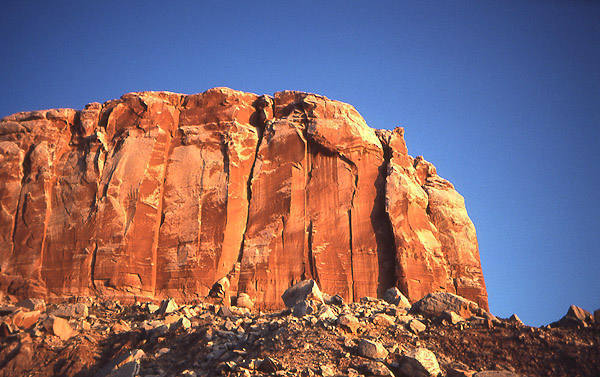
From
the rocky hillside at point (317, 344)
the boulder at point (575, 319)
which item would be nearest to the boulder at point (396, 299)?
the rocky hillside at point (317, 344)

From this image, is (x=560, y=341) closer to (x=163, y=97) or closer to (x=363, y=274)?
(x=363, y=274)

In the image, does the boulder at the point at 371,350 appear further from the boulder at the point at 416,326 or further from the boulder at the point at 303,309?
the boulder at the point at 303,309

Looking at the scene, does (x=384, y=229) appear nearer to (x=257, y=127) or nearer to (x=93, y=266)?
(x=257, y=127)

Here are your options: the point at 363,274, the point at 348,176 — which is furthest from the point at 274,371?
the point at 348,176

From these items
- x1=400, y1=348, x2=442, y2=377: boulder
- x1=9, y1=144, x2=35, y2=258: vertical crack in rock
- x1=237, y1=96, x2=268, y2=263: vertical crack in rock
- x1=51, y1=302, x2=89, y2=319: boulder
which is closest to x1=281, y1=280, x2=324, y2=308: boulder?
x1=400, y1=348, x2=442, y2=377: boulder

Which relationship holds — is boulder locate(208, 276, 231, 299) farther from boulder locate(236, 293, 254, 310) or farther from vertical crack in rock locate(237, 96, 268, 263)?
vertical crack in rock locate(237, 96, 268, 263)

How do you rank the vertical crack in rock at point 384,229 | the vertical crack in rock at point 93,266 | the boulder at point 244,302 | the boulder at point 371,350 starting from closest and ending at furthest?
the boulder at point 371,350 < the boulder at point 244,302 < the vertical crack in rock at point 93,266 < the vertical crack in rock at point 384,229

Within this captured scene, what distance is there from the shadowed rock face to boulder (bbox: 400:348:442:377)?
1235cm

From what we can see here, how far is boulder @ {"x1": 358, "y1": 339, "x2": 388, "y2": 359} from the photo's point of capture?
36.8ft

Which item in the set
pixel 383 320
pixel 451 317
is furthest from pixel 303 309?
pixel 451 317

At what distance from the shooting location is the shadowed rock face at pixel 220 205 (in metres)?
24.1

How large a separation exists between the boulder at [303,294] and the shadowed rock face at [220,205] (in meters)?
5.58

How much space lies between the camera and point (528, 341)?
1237cm

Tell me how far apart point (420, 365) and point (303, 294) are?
21.6 ft
